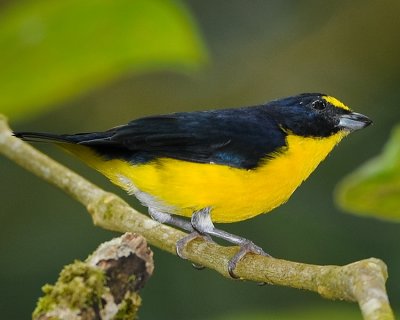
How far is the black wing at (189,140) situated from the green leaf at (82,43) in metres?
A: 0.28

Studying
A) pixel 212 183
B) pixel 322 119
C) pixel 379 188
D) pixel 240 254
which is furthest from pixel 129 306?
pixel 322 119

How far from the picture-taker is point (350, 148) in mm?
7441

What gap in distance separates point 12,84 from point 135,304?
183cm

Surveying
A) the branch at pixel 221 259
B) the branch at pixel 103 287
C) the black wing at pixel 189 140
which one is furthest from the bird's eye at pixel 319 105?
the branch at pixel 103 287

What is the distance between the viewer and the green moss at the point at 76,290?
275 centimetres

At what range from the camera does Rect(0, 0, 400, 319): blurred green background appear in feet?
22.1

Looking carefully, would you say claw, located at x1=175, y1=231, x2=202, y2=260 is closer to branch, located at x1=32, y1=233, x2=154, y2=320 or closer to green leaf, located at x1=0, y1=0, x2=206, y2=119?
green leaf, located at x1=0, y1=0, x2=206, y2=119

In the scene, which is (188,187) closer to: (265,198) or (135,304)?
(265,198)

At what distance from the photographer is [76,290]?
280cm

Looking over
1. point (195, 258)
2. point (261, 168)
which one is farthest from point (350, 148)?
point (195, 258)

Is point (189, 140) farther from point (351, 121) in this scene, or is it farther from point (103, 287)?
point (103, 287)

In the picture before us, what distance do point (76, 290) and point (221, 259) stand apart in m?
1.13

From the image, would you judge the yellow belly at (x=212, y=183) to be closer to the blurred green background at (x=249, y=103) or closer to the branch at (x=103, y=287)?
the branch at (x=103, y=287)

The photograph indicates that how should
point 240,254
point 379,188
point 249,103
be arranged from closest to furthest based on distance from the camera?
point 379,188 < point 240,254 < point 249,103
